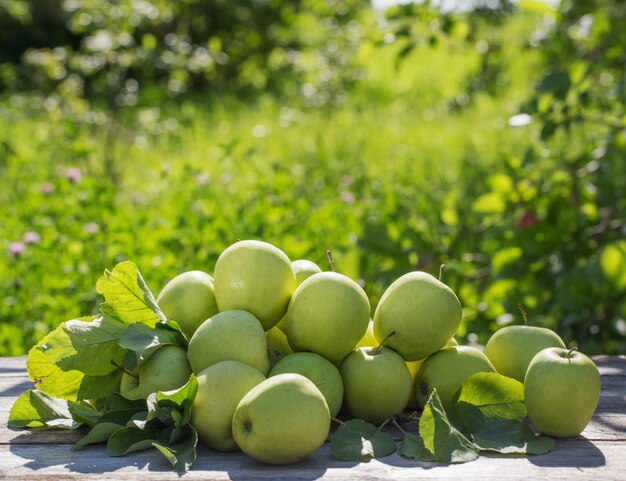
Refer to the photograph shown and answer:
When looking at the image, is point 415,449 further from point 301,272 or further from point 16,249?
point 16,249

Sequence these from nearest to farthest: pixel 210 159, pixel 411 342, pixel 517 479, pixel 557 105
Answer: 1. pixel 517 479
2. pixel 411 342
3. pixel 557 105
4. pixel 210 159

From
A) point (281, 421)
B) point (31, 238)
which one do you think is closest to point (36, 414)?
point (281, 421)

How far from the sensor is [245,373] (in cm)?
131

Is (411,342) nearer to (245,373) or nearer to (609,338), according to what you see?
(245,373)

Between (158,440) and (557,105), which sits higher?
Answer: (557,105)

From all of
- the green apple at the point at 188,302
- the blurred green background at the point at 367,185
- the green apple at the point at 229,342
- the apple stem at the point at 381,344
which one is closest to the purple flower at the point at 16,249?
the blurred green background at the point at 367,185

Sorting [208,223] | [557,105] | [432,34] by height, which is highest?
[432,34]

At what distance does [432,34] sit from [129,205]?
198cm

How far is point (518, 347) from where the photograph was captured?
4.97ft

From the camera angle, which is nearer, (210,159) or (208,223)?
(208,223)

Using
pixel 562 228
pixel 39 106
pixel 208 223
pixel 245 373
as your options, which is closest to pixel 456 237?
pixel 562 228

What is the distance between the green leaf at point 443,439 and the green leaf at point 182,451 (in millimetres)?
334

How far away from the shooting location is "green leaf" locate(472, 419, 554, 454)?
1269 mm

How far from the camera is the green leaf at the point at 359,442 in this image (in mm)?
1239
